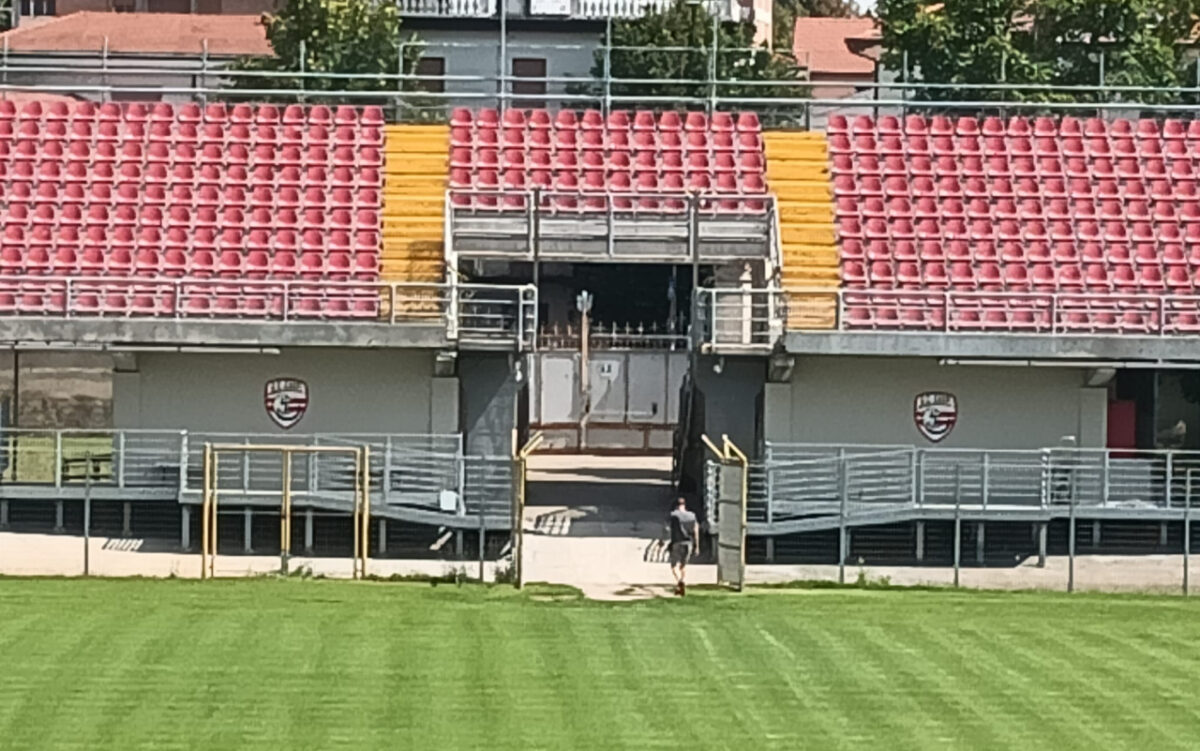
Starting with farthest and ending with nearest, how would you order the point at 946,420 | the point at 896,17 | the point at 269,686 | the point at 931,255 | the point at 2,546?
the point at 896,17 → the point at 931,255 → the point at 946,420 → the point at 2,546 → the point at 269,686

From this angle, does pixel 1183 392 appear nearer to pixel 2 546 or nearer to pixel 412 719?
pixel 2 546

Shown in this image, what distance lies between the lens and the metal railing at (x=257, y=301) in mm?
37625

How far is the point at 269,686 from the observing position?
21.5 meters

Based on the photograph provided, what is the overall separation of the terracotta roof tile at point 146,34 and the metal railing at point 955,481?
40.9m

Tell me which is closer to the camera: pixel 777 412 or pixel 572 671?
pixel 572 671

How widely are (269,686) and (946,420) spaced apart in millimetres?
18616

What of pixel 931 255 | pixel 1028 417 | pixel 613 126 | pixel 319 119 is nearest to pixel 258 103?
pixel 319 119

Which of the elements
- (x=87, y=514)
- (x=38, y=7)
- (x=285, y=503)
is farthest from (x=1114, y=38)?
(x=38, y=7)

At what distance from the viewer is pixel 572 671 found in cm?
2256

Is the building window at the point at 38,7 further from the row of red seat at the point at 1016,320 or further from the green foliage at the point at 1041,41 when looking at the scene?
the row of red seat at the point at 1016,320

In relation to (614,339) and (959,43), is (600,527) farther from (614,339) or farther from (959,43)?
(959,43)

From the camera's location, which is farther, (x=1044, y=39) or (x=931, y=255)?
(x=1044, y=39)

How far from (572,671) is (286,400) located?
16.2 m

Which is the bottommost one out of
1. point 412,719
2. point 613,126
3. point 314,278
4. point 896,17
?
point 412,719
